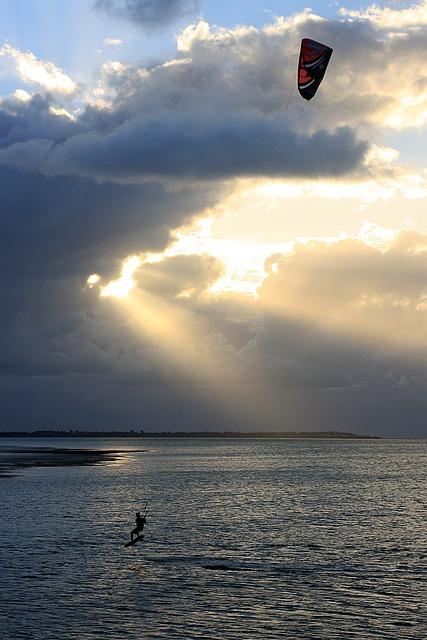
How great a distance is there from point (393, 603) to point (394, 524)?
98.8 ft

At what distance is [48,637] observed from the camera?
1152 inches

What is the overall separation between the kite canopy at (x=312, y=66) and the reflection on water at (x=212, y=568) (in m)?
26.9

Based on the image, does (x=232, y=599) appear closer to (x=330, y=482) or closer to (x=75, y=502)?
(x=75, y=502)

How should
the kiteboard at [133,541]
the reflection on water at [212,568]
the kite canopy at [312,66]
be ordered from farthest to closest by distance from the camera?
1. the kiteboard at [133,541]
2. the kite canopy at [312,66]
3. the reflection on water at [212,568]

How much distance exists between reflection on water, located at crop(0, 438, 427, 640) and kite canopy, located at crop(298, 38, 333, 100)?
88.4 ft

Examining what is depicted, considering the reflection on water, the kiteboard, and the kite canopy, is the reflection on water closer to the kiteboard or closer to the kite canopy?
the kiteboard

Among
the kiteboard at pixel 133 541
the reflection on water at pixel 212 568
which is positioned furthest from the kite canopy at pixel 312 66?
the kiteboard at pixel 133 541

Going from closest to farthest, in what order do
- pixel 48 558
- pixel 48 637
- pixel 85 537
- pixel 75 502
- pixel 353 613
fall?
pixel 48 637 < pixel 353 613 < pixel 48 558 < pixel 85 537 < pixel 75 502

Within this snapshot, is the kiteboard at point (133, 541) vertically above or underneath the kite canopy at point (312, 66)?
underneath

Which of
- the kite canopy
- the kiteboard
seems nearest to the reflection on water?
the kiteboard

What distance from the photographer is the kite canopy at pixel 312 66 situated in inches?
1711

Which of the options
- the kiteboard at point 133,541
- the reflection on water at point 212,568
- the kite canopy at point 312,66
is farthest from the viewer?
the kiteboard at point 133,541

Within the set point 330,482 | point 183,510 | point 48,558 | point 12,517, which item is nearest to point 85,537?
point 48,558

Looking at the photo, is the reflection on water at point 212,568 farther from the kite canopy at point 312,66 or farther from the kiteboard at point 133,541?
the kite canopy at point 312,66
